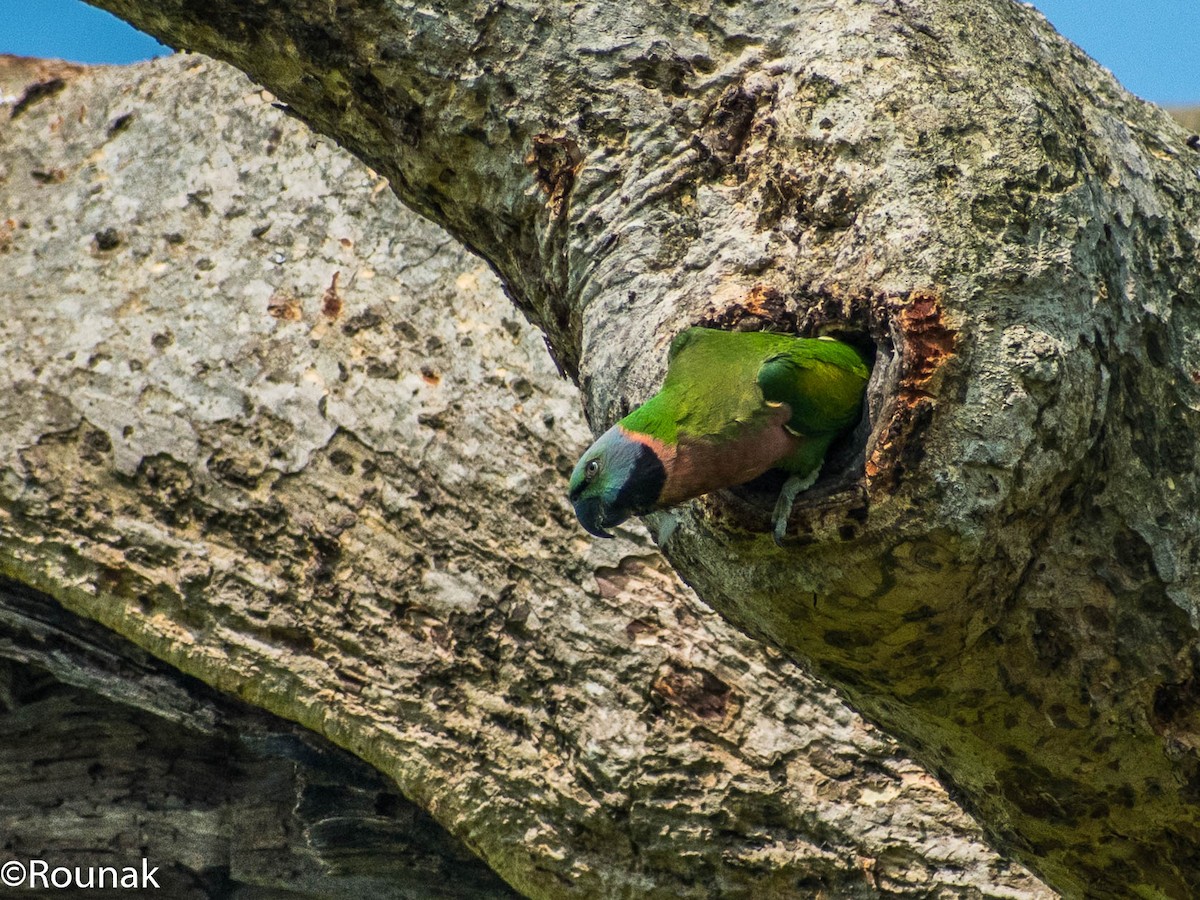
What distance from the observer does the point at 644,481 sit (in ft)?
7.79

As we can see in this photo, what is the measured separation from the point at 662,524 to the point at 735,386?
14.5 inches

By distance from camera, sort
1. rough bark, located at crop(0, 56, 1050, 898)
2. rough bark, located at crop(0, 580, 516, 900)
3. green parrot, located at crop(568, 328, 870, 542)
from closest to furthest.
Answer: green parrot, located at crop(568, 328, 870, 542)
rough bark, located at crop(0, 56, 1050, 898)
rough bark, located at crop(0, 580, 516, 900)

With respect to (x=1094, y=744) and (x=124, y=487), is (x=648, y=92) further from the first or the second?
(x=124, y=487)

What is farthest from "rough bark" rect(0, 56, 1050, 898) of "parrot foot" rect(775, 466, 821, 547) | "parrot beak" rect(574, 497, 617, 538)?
"parrot foot" rect(775, 466, 821, 547)

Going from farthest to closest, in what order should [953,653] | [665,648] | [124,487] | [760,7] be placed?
[124,487] < [665,648] < [760,7] < [953,653]

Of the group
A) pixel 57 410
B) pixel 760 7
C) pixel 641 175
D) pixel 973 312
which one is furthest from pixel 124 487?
pixel 973 312

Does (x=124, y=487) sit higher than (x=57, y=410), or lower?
lower

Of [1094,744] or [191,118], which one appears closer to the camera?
[1094,744]

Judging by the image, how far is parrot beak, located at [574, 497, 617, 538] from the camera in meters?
2.54

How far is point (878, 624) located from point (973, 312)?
636 millimetres

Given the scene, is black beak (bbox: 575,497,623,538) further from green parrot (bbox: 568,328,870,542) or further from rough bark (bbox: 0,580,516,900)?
rough bark (bbox: 0,580,516,900)

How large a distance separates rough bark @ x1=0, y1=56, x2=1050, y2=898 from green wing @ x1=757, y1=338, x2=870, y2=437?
1540 millimetres

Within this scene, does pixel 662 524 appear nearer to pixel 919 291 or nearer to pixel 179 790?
pixel 919 291

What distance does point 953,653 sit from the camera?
2.30m
